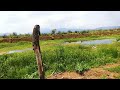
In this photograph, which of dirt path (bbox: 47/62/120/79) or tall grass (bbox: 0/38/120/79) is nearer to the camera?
dirt path (bbox: 47/62/120/79)

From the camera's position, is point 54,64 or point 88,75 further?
point 54,64

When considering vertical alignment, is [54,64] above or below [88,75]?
above

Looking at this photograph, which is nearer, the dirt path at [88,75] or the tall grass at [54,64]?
the dirt path at [88,75]
